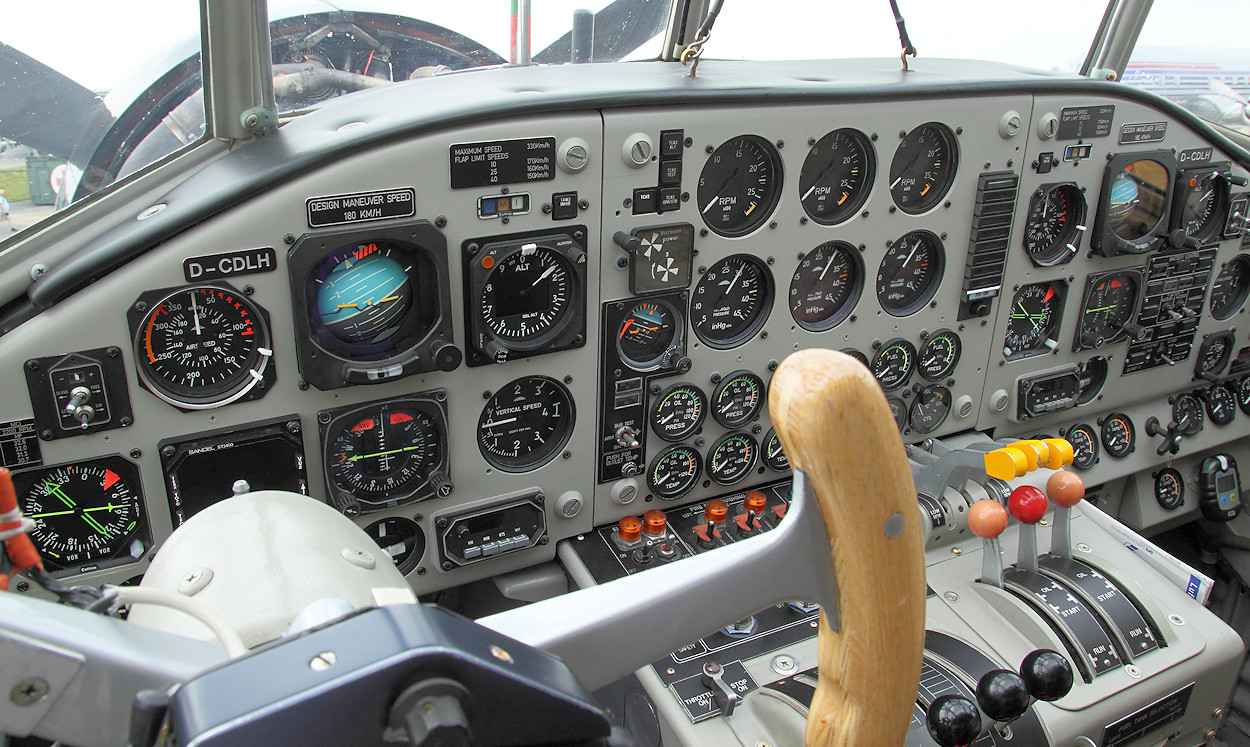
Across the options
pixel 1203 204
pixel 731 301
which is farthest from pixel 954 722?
pixel 1203 204

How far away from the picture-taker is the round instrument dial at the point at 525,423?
2.60 metres

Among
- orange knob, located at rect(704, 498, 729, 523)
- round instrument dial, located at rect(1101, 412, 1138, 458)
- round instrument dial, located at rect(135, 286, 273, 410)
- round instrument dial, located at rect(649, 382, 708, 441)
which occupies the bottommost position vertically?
round instrument dial, located at rect(1101, 412, 1138, 458)

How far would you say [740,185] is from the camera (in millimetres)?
2688

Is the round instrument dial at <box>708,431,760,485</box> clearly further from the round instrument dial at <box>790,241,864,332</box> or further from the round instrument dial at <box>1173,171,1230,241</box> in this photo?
the round instrument dial at <box>1173,171,1230,241</box>

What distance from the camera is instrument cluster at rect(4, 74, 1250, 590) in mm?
2111

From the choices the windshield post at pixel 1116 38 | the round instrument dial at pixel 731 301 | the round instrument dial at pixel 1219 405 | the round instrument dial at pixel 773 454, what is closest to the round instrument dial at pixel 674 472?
the round instrument dial at pixel 773 454

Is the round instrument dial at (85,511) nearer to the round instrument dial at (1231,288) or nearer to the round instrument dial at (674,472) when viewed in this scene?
the round instrument dial at (674,472)

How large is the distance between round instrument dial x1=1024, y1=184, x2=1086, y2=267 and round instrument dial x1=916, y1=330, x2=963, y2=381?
15.9 inches

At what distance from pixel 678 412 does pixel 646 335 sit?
28 cm

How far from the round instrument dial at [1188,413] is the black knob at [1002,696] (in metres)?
2.55

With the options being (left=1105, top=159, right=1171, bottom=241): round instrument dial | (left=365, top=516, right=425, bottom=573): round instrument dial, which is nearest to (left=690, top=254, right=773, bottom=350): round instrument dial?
(left=365, top=516, right=425, bottom=573): round instrument dial

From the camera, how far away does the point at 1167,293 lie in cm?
367

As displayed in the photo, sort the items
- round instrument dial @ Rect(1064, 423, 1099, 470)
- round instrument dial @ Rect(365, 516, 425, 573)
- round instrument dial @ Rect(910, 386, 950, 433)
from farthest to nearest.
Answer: round instrument dial @ Rect(1064, 423, 1099, 470) < round instrument dial @ Rect(910, 386, 950, 433) < round instrument dial @ Rect(365, 516, 425, 573)

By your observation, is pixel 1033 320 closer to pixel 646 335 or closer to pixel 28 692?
pixel 646 335
